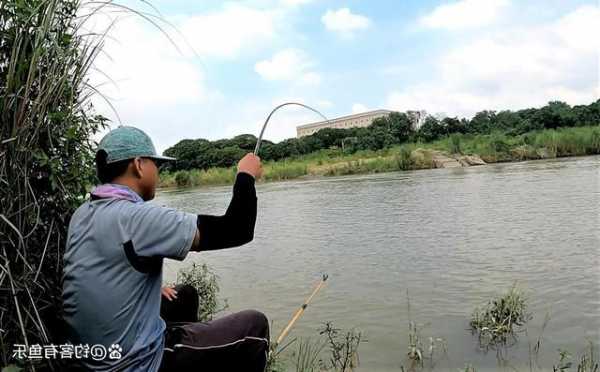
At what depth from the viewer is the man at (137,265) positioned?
192cm

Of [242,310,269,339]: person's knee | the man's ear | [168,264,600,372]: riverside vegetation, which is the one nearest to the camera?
the man's ear

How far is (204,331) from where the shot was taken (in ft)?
7.36

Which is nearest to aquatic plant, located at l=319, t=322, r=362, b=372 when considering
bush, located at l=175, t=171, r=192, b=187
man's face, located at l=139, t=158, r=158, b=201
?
man's face, located at l=139, t=158, r=158, b=201

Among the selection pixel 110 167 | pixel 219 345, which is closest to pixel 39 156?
pixel 110 167

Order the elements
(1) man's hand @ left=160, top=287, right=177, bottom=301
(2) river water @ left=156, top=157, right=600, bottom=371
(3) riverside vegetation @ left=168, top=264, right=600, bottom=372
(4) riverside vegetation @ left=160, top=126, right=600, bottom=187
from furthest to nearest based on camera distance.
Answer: (4) riverside vegetation @ left=160, top=126, right=600, bottom=187, (2) river water @ left=156, top=157, right=600, bottom=371, (3) riverside vegetation @ left=168, top=264, right=600, bottom=372, (1) man's hand @ left=160, top=287, right=177, bottom=301

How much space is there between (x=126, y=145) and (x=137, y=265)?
0.50 metres

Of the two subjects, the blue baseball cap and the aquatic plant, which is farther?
the aquatic plant

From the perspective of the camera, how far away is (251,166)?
231 cm

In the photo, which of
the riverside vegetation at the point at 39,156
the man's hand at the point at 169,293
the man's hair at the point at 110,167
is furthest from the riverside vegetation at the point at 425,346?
the man's hair at the point at 110,167

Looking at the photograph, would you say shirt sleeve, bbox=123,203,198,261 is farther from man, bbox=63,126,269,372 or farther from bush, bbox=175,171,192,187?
bush, bbox=175,171,192,187

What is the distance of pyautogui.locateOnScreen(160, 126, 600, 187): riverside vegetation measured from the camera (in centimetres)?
3031

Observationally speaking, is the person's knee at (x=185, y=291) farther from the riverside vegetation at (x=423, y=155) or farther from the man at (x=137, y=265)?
the riverside vegetation at (x=423, y=155)

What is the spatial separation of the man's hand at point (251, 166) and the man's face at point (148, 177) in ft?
1.19

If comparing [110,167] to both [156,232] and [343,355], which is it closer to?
[156,232]
